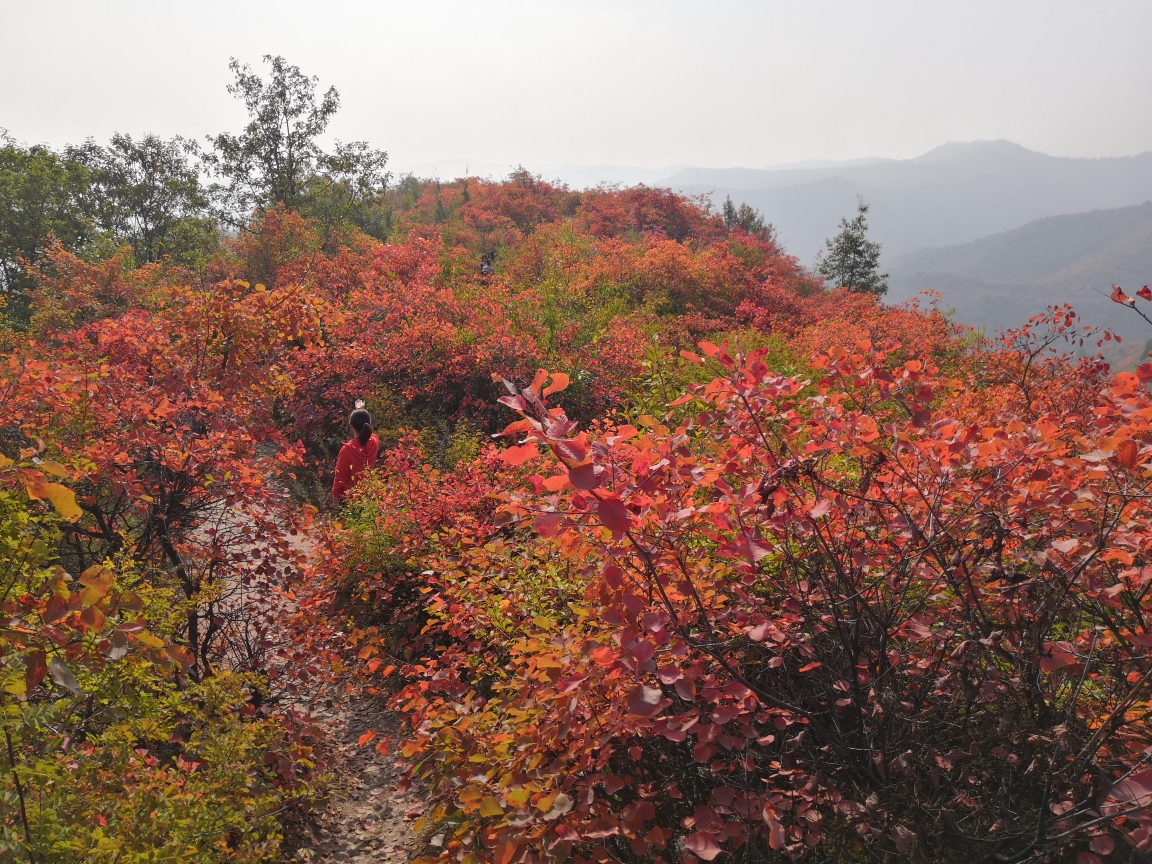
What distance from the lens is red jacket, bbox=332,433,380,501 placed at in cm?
620

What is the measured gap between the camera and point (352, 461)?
6.27 metres

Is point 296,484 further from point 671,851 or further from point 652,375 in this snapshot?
point 671,851

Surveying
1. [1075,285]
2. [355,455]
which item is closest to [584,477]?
[355,455]

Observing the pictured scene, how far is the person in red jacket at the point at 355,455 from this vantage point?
19.9 feet

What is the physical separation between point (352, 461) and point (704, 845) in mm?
5378

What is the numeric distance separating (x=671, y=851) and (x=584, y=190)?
3278 cm

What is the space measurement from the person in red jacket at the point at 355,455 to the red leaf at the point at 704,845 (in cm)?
509

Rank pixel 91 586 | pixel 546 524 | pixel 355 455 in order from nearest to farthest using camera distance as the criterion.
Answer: pixel 91 586, pixel 546 524, pixel 355 455

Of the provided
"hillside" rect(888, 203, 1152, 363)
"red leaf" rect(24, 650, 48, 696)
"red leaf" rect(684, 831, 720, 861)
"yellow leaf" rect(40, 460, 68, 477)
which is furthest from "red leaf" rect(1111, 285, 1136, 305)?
"hillside" rect(888, 203, 1152, 363)

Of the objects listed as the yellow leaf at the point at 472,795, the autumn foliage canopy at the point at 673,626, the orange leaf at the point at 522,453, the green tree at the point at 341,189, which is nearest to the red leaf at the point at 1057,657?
the autumn foliage canopy at the point at 673,626

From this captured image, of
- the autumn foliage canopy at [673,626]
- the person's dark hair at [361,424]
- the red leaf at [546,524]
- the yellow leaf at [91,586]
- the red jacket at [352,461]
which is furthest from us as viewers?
the red jacket at [352,461]

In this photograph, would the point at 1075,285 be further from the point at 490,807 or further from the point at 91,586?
the point at 91,586

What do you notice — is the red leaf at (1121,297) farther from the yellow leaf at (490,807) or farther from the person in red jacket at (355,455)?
the person in red jacket at (355,455)

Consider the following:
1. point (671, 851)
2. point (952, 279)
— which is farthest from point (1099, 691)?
point (952, 279)
